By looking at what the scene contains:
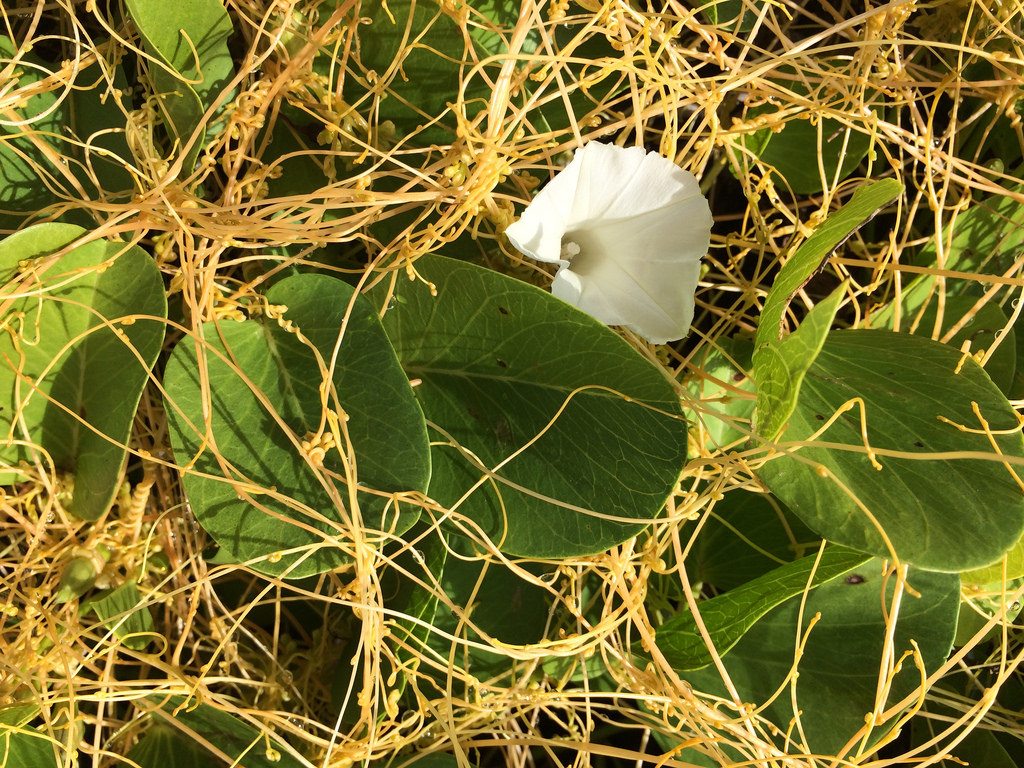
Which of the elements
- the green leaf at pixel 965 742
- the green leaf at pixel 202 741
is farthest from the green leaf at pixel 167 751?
the green leaf at pixel 965 742

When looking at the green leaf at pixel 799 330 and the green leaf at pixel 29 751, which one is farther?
the green leaf at pixel 29 751

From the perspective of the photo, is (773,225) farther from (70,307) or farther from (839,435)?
(70,307)

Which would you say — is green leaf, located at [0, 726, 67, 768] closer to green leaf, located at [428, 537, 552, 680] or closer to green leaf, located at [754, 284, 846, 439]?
green leaf, located at [428, 537, 552, 680]

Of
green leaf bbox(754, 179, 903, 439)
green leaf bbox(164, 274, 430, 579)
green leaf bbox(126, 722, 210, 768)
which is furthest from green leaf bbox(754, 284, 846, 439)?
green leaf bbox(126, 722, 210, 768)

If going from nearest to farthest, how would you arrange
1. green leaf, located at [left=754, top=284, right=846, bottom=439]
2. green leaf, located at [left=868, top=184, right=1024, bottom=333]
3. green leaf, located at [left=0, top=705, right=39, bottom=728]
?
green leaf, located at [left=754, top=284, right=846, bottom=439]
green leaf, located at [left=0, top=705, right=39, bottom=728]
green leaf, located at [left=868, top=184, right=1024, bottom=333]

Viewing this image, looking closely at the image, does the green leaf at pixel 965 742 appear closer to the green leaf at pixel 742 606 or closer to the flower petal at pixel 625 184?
the green leaf at pixel 742 606

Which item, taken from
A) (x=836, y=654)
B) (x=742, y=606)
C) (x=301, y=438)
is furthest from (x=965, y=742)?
(x=301, y=438)
